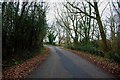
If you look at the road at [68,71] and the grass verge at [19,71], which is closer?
the road at [68,71]

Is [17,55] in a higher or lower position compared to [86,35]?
lower

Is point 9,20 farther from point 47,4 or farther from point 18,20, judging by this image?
point 47,4

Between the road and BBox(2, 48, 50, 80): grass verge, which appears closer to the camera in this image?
the road

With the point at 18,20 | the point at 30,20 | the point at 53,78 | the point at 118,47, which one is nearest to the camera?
the point at 53,78

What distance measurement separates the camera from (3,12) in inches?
879

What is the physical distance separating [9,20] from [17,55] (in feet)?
13.8

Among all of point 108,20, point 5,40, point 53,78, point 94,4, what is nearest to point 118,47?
point 94,4

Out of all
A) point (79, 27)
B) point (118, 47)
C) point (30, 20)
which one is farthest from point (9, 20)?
point (79, 27)

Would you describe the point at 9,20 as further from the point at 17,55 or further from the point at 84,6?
the point at 84,6

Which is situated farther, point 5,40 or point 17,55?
point 17,55

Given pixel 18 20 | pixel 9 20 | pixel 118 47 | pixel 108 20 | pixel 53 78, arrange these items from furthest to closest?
pixel 108 20
pixel 18 20
pixel 9 20
pixel 118 47
pixel 53 78

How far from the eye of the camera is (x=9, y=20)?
2406 centimetres

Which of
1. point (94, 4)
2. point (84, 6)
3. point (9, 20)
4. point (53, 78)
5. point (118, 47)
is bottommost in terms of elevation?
point (53, 78)

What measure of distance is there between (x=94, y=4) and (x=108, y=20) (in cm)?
2763
